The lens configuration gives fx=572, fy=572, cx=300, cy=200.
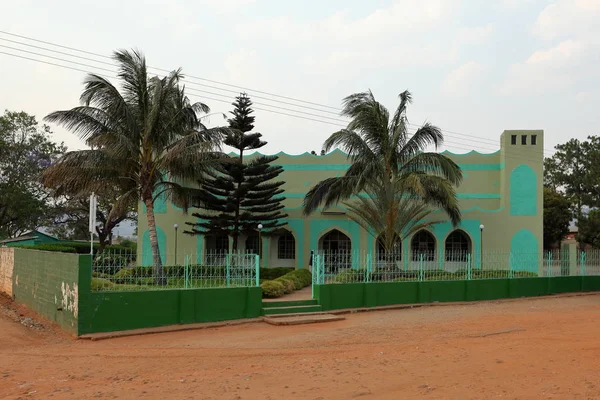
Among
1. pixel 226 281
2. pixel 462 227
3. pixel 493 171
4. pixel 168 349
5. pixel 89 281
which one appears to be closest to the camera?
pixel 168 349

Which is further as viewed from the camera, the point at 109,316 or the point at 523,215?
the point at 523,215

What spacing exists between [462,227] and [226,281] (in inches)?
536

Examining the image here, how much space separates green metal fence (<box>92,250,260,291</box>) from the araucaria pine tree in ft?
30.5

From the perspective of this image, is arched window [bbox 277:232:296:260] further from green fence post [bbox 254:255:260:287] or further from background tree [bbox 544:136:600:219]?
background tree [bbox 544:136:600:219]

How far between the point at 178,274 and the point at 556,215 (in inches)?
1305

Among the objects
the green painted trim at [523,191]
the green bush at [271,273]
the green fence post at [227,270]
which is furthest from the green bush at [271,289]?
the green painted trim at [523,191]

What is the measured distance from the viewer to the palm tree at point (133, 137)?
14797mm

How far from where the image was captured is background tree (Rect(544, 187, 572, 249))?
3806cm

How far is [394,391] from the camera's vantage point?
5.77 meters

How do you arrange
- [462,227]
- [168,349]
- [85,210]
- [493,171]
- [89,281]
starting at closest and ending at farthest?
[168,349] < [89,281] < [462,227] < [493,171] < [85,210]

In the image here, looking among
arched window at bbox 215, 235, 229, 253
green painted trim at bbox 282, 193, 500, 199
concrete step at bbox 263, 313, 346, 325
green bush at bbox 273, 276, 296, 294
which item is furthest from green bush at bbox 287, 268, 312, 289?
arched window at bbox 215, 235, 229, 253

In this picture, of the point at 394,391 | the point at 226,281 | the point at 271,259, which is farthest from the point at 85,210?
the point at 394,391

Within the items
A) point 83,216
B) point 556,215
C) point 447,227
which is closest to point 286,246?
point 447,227

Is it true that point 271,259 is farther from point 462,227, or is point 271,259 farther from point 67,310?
point 67,310
